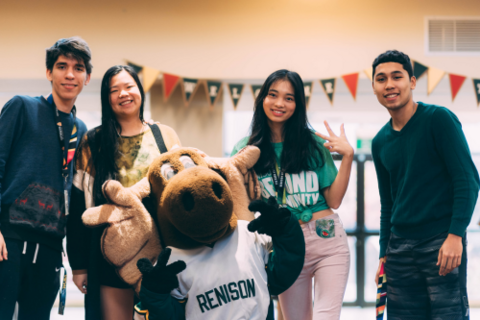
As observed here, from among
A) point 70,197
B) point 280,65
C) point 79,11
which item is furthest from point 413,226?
point 79,11

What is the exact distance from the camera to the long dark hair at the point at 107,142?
143 centimetres

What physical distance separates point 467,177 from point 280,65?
222 cm

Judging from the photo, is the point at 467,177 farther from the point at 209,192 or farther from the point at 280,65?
the point at 280,65

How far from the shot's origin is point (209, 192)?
1.02 m

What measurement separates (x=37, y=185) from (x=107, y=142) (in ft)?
1.22

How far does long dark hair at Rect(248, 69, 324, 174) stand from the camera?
162 cm

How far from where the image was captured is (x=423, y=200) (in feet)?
5.34

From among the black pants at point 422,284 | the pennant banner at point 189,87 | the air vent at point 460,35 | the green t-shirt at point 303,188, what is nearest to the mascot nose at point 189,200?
the green t-shirt at point 303,188

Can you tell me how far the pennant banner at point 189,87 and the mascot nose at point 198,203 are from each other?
2391 mm

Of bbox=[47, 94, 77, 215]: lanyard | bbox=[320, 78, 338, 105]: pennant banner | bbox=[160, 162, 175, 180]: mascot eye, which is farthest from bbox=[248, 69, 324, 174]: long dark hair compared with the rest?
bbox=[320, 78, 338, 105]: pennant banner

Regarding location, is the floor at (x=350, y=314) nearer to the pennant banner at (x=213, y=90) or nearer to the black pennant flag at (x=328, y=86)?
the black pennant flag at (x=328, y=86)

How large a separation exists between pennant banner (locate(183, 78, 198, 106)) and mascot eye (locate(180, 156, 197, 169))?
2.23 meters

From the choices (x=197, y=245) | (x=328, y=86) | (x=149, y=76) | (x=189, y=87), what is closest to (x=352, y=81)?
(x=328, y=86)

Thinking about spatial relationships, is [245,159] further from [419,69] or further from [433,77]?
[433,77]
